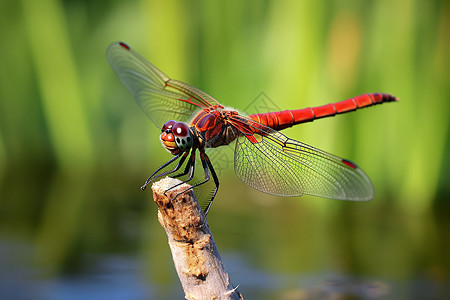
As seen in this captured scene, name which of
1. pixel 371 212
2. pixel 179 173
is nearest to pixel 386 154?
pixel 371 212

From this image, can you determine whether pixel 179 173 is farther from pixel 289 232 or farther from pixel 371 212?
pixel 371 212

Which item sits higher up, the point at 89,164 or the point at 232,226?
the point at 89,164

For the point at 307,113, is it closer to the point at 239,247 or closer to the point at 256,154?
the point at 256,154

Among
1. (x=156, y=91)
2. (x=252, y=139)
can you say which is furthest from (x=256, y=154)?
(x=156, y=91)

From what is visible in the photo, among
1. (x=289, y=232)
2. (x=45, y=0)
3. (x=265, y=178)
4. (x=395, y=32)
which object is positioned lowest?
(x=289, y=232)

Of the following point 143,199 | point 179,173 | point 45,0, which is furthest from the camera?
point 143,199

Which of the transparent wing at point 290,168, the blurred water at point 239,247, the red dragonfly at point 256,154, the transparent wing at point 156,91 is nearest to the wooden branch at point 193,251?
the red dragonfly at point 256,154
